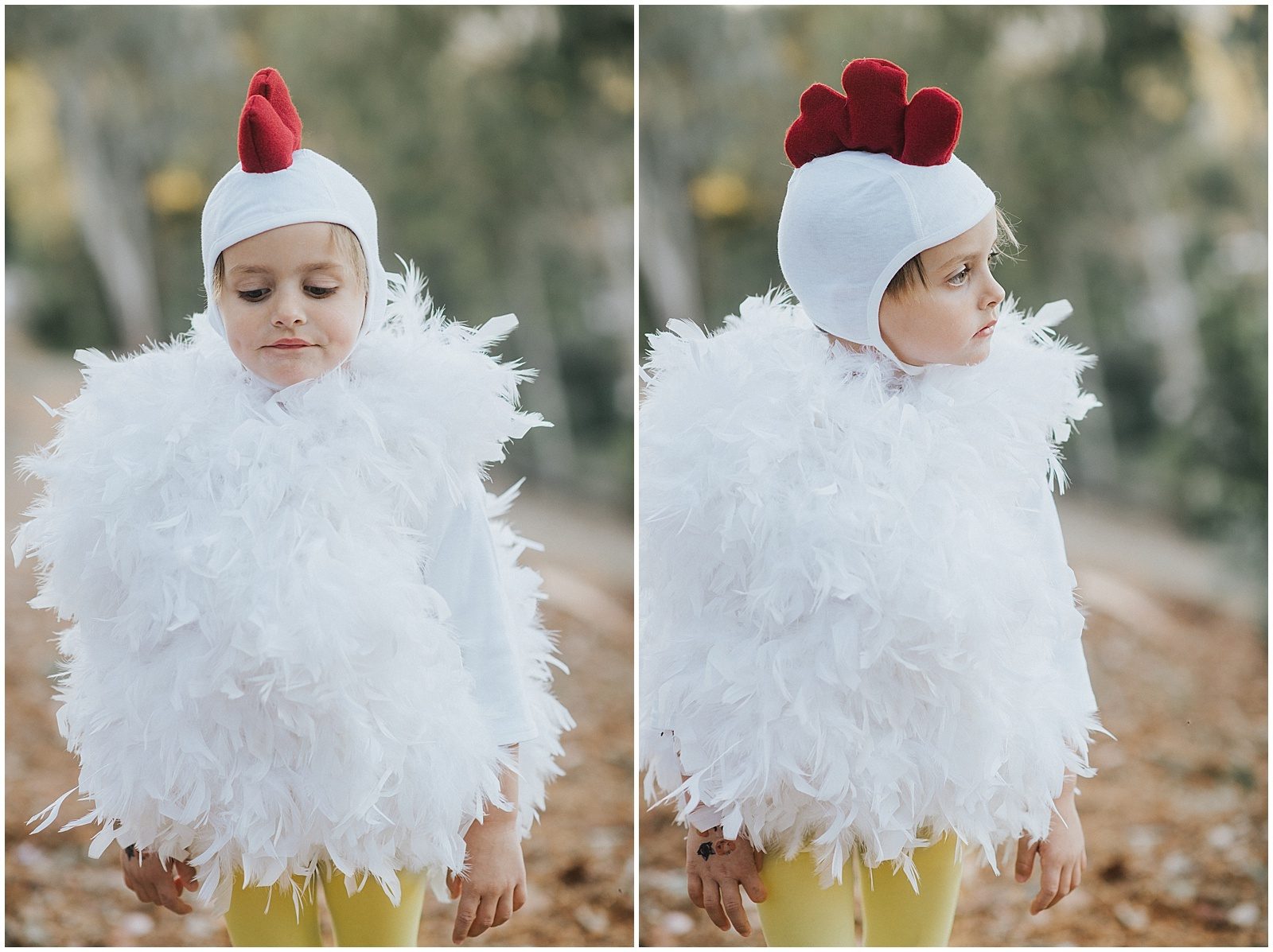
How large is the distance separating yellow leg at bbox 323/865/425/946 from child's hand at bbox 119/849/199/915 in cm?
16

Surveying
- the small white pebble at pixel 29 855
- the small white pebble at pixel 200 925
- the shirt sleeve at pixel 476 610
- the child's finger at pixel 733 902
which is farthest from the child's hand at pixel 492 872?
the small white pebble at pixel 29 855

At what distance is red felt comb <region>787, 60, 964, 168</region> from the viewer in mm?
1258

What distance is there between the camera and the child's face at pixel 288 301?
1.24 meters

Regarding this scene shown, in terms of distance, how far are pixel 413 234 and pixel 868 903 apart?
155cm

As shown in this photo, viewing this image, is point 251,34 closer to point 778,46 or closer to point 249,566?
point 778,46

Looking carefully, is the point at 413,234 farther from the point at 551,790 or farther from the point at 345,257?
the point at 551,790

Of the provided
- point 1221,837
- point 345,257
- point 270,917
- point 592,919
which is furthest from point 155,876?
point 1221,837

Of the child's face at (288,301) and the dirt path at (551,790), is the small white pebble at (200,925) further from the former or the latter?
the child's face at (288,301)

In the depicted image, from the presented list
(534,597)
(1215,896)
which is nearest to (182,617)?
(534,597)

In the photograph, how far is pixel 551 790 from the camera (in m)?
2.28

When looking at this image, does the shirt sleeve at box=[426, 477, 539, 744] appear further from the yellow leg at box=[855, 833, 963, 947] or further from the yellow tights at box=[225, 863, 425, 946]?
the yellow leg at box=[855, 833, 963, 947]

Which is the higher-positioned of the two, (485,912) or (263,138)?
(263,138)

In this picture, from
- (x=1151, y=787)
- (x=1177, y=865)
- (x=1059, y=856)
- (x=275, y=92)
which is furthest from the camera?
(x=1151, y=787)

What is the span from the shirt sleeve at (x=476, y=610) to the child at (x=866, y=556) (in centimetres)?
19
